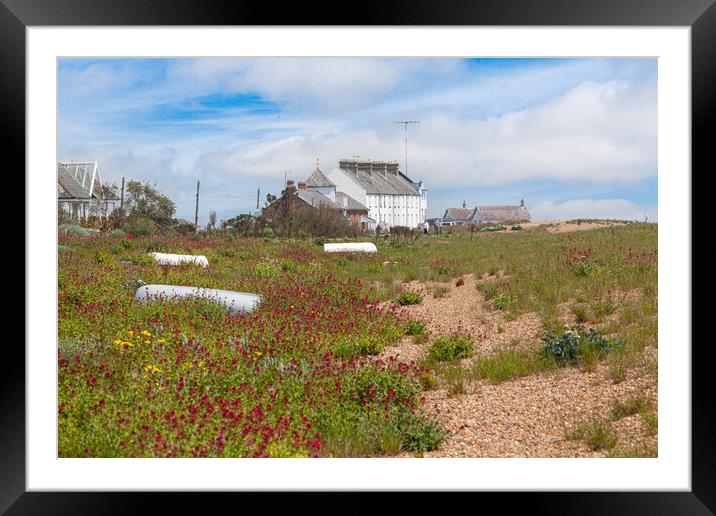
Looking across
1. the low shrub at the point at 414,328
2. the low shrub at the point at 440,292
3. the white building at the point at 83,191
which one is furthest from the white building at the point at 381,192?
the low shrub at the point at 414,328

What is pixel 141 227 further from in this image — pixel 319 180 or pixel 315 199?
pixel 315 199

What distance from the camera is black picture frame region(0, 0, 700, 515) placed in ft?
15.0

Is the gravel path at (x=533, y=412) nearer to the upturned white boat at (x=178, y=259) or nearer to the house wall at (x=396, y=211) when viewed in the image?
the upturned white boat at (x=178, y=259)

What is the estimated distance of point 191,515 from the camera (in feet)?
15.3

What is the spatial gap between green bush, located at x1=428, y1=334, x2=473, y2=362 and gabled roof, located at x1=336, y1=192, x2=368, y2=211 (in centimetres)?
843

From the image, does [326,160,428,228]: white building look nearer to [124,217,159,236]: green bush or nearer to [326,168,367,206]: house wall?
[326,168,367,206]: house wall

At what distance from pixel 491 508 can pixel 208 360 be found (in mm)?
3260

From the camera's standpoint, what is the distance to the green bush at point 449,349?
770 centimetres

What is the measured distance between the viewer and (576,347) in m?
6.89

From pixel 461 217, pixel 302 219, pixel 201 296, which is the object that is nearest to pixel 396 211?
pixel 461 217

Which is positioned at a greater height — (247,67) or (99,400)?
(247,67)

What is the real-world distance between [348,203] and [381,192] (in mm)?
1494
